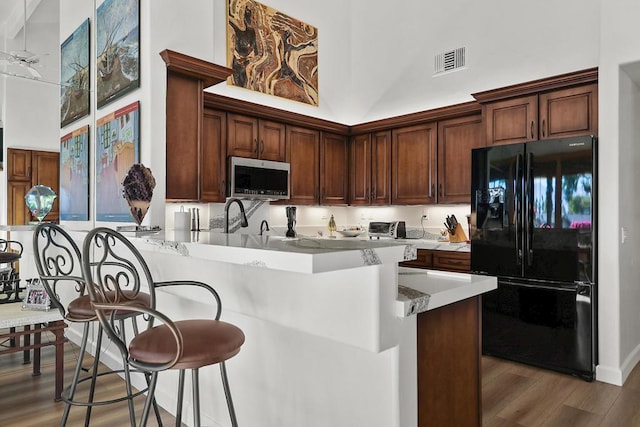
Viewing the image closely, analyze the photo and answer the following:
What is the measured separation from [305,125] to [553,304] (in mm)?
3227

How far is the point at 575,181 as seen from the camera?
3.17 m

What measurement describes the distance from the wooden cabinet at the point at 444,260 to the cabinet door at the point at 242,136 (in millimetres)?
2110

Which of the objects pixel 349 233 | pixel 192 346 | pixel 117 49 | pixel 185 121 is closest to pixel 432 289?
pixel 192 346

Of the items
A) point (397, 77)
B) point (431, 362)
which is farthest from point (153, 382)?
point (397, 77)

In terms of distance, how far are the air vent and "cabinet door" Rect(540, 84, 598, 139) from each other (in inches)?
54.8

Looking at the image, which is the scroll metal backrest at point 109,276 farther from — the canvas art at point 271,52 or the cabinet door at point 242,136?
the canvas art at point 271,52

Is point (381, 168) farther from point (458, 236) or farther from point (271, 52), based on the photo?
point (271, 52)

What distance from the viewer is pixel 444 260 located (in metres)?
4.25

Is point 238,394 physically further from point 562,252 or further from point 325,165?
point 325,165

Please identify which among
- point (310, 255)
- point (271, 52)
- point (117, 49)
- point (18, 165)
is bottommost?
point (310, 255)

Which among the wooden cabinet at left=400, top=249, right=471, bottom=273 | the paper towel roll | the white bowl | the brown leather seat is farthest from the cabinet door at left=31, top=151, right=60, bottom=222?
the brown leather seat

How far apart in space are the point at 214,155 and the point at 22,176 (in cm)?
434

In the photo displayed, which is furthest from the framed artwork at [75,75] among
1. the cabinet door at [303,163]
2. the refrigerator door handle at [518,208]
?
the refrigerator door handle at [518,208]

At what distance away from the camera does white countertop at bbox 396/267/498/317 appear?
1.43 m
